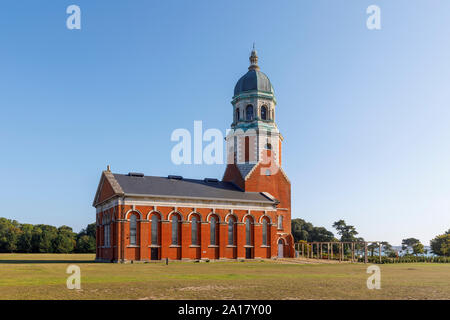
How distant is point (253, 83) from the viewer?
194 feet

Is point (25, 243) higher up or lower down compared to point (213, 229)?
lower down

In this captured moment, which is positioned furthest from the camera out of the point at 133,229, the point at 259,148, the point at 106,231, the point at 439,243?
the point at 439,243

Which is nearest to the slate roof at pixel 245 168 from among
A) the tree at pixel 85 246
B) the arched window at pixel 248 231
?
the arched window at pixel 248 231

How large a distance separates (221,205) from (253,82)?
1940 centimetres

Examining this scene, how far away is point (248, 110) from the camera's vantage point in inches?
2341

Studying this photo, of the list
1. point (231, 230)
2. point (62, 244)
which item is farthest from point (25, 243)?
point (231, 230)

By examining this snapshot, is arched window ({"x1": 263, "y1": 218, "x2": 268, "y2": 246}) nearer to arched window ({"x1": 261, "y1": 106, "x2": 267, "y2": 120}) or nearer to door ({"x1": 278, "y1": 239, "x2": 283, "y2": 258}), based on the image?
door ({"x1": 278, "y1": 239, "x2": 283, "y2": 258})

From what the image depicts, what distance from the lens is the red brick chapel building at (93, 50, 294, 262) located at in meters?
44.7

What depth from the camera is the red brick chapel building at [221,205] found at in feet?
147

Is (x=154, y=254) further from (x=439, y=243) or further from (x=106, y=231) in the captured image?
(x=439, y=243)

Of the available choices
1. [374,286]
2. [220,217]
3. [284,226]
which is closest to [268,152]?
[284,226]
